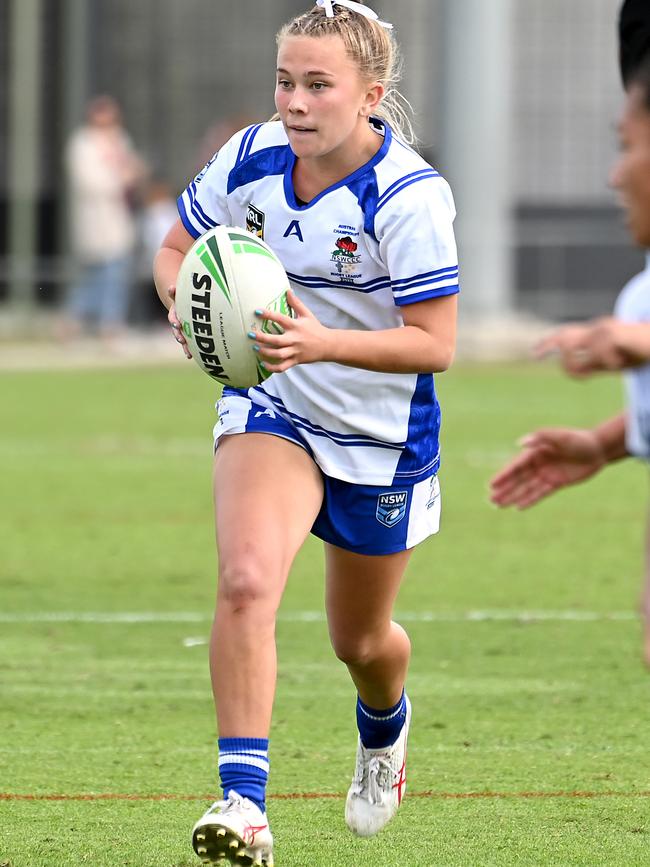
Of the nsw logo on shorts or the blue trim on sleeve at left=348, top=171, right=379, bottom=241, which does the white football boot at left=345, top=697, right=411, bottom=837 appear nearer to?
the nsw logo on shorts

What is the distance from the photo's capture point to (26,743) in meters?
6.25

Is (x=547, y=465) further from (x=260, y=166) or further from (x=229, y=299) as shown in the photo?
Result: (x=260, y=166)

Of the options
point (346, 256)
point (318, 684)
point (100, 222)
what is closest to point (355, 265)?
point (346, 256)

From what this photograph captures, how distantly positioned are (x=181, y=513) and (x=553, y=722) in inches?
199

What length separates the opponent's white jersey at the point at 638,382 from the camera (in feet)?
13.1

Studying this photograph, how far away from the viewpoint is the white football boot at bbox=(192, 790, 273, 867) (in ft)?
14.8

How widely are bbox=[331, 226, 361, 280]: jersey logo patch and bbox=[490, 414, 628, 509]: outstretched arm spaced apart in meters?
0.79

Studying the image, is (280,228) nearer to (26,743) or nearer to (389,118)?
(389,118)

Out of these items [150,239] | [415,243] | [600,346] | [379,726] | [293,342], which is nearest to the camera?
[600,346]

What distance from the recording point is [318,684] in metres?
7.18

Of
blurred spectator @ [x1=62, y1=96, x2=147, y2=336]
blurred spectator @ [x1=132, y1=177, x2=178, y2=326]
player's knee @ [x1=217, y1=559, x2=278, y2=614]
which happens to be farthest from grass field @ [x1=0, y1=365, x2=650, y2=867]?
blurred spectator @ [x1=132, y1=177, x2=178, y2=326]

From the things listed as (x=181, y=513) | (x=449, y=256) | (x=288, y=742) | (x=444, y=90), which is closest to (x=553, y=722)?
(x=288, y=742)

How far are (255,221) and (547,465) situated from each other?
123 cm

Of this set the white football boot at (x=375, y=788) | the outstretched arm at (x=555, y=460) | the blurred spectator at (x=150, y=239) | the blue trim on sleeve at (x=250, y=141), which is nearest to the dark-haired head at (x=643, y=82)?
the outstretched arm at (x=555, y=460)
